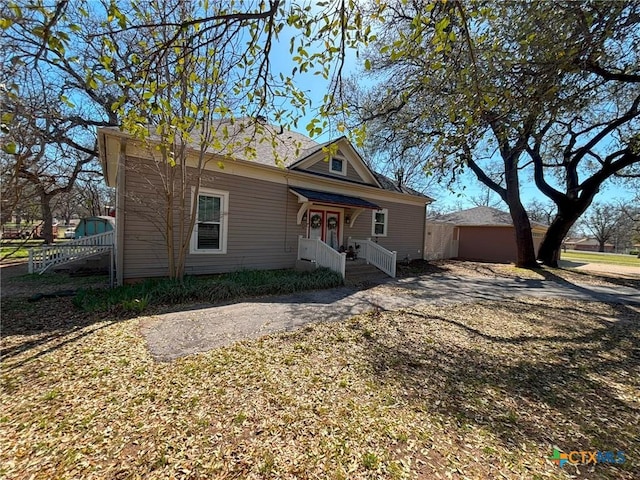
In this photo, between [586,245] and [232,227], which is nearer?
[232,227]

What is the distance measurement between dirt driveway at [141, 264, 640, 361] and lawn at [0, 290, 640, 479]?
380 mm

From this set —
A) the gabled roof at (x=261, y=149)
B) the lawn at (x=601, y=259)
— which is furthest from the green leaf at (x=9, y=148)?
the lawn at (x=601, y=259)

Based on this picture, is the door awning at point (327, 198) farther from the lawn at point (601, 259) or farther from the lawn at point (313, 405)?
the lawn at point (601, 259)

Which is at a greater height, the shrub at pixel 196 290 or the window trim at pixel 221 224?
the window trim at pixel 221 224

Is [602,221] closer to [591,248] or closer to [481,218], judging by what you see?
[591,248]

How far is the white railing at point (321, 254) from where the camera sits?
9.29 meters

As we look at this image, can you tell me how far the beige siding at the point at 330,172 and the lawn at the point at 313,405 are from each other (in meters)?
7.75

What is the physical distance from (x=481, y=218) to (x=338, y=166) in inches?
555

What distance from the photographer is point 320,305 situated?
664 cm

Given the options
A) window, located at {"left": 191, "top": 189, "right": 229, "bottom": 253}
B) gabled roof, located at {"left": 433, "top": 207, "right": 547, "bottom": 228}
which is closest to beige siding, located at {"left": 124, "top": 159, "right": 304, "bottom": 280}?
window, located at {"left": 191, "top": 189, "right": 229, "bottom": 253}

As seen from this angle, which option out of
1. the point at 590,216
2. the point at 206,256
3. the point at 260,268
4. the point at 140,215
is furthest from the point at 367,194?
the point at 590,216

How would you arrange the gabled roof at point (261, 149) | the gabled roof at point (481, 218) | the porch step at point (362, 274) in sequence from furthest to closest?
the gabled roof at point (481, 218) → the porch step at point (362, 274) → the gabled roof at point (261, 149)

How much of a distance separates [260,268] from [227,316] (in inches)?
164

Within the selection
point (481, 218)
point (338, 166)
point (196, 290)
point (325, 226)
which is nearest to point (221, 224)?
point (196, 290)
